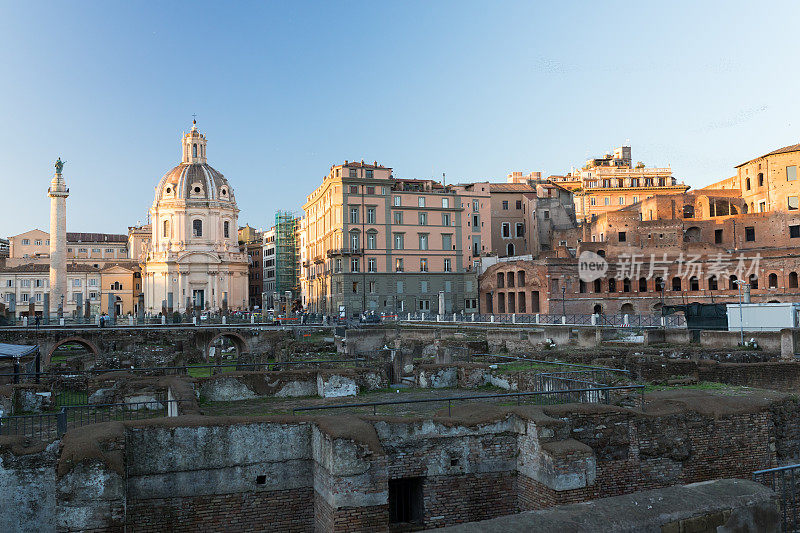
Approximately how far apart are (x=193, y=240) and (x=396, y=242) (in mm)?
29961

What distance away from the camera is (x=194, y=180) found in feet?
261

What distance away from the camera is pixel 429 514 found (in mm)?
10422

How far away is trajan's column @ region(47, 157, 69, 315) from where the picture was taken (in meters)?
60.1

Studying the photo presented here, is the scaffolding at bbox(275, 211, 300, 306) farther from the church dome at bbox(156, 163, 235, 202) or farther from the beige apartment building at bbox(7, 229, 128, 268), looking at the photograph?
the beige apartment building at bbox(7, 229, 128, 268)

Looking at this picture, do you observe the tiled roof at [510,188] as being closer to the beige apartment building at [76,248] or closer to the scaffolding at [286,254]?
the scaffolding at [286,254]

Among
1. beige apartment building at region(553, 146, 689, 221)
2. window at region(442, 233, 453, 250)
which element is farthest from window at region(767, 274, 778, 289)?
window at region(442, 233, 453, 250)

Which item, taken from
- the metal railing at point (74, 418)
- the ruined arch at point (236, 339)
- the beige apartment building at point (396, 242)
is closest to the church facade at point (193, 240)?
the beige apartment building at point (396, 242)

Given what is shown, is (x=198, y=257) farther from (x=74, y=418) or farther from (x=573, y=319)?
(x=74, y=418)

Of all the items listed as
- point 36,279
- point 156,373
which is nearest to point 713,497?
point 156,373

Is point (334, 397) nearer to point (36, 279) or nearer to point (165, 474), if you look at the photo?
point (165, 474)

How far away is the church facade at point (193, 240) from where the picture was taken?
77.4 meters

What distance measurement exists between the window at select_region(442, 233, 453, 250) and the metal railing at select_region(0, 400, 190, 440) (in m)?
51.2

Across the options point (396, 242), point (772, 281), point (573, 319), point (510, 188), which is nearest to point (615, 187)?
point (510, 188)

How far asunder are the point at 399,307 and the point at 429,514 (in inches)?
2002
